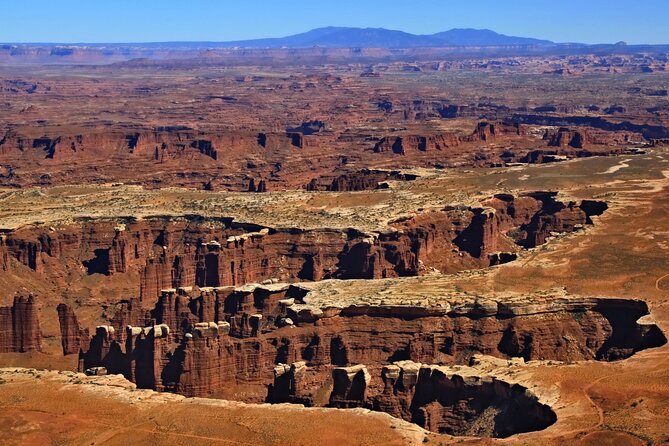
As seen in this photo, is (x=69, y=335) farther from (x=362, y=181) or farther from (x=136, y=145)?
(x=136, y=145)

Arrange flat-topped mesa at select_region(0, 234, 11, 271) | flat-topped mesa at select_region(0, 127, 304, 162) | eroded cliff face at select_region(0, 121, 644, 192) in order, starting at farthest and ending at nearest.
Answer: flat-topped mesa at select_region(0, 127, 304, 162), eroded cliff face at select_region(0, 121, 644, 192), flat-topped mesa at select_region(0, 234, 11, 271)

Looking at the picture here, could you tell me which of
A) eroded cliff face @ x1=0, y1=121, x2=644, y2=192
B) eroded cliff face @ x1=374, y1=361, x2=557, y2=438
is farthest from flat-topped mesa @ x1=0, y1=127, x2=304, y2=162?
eroded cliff face @ x1=374, y1=361, x2=557, y2=438

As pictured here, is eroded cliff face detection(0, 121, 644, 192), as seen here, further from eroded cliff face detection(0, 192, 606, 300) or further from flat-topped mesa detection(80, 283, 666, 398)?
flat-topped mesa detection(80, 283, 666, 398)

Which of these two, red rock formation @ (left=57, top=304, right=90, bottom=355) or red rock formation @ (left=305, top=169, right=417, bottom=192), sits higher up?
red rock formation @ (left=305, top=169, right=417, bottom=192)

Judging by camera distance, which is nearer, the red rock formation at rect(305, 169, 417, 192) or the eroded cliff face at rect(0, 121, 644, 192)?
the red rock formation at rect(305, 169, 417, 192)

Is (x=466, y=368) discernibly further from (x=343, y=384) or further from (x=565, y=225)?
(x=565, y=225)

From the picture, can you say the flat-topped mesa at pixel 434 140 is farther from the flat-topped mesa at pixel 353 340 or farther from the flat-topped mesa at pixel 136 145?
the flat-topped mesa at pixel 353 340
